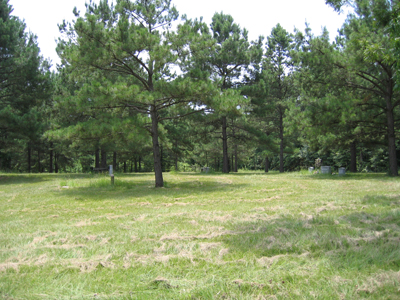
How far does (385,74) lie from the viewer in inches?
511

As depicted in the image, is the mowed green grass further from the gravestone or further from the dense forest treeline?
the gravestone

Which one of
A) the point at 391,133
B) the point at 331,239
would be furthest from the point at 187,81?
the point at 391,133

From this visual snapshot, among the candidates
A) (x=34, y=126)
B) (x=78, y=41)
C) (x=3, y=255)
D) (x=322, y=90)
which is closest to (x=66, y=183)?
(x=34, y=126)

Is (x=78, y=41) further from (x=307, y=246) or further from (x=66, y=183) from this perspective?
(x=307, y=246)

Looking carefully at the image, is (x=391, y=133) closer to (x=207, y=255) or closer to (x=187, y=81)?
(x=187, y=81)

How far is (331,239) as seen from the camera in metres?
3.19

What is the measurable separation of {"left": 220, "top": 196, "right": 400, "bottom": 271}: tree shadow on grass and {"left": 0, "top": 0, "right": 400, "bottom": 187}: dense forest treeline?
233 centimetres

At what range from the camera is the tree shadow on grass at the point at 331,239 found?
104 inches

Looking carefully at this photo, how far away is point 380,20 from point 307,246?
15.8 feet

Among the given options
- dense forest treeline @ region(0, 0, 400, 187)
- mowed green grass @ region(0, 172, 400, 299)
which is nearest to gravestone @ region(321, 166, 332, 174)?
dense forest treeline @ region(0, 0, 400, 187)

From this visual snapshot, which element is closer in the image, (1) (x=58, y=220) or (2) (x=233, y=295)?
(2) (x=233, y=295)

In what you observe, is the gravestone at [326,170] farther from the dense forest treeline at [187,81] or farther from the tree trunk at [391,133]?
the tree trunk at [391,133]

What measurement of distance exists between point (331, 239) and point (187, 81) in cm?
755

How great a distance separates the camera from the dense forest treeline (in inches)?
388
